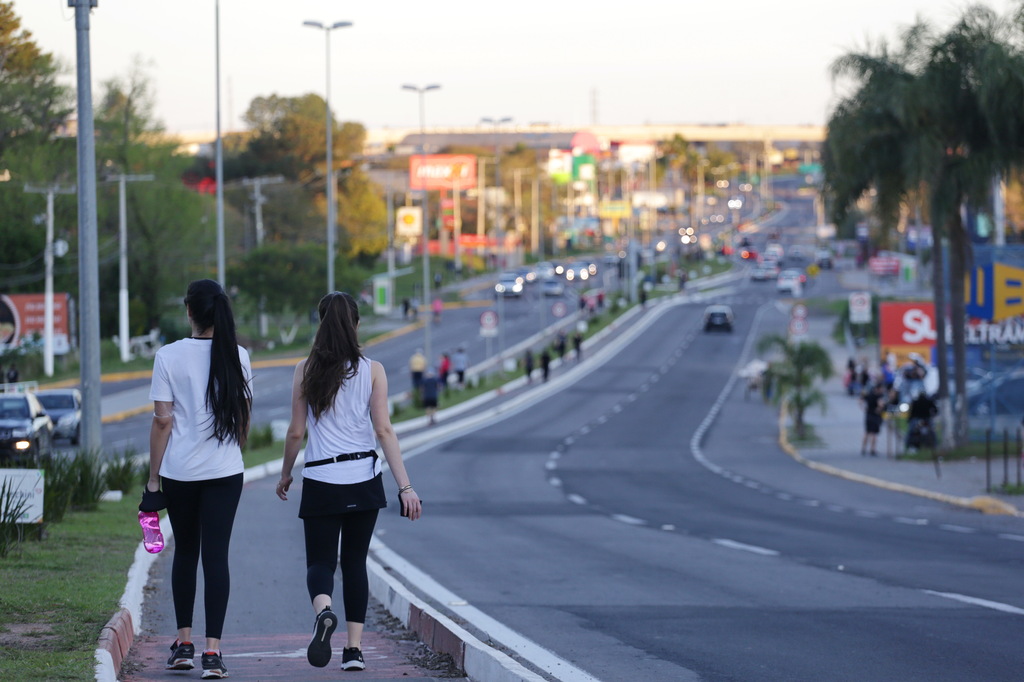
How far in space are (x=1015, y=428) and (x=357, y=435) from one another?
2479 centimetres

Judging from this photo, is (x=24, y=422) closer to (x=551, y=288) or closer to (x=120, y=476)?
(x=120, y=476)

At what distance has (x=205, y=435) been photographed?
652 centimetres

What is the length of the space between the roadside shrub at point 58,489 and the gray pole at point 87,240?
4.41 feet

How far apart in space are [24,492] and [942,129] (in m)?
21.5

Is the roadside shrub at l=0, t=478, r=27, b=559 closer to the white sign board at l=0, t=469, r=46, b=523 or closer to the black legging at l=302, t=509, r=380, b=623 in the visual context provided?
the white sign board at l=0, t=469, r=46, b=523

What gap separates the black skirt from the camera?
652cm

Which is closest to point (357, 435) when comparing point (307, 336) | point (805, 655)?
point (805, 655)

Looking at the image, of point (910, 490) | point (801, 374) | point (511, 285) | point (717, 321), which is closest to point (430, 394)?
point (801, 374)

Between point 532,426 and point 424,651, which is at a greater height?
point 424,651

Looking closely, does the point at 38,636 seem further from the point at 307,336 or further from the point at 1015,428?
the point at 307,336

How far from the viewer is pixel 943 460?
27.4m

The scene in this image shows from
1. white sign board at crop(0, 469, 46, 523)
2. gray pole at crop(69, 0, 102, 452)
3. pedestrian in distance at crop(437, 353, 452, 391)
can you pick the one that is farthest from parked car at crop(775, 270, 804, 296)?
white sign board at crop(0, 469, 46, 523)

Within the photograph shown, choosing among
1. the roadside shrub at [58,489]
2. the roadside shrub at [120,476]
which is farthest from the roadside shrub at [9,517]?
the roadside shrub at [120,476]

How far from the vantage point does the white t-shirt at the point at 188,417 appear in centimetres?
650
